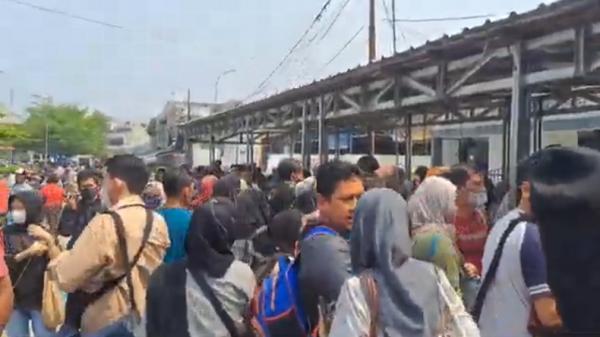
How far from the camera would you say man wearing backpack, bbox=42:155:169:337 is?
4.45m

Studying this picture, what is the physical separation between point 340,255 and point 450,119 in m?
14.5

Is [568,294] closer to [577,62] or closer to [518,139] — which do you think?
[577,62]

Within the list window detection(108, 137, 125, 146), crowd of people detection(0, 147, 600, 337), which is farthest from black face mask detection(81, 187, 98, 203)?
window detection(108, 137, 125, 146)

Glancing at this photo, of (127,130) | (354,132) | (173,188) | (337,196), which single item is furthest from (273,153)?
(127,130)

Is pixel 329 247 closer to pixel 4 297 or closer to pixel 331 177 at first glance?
pixel 331 177

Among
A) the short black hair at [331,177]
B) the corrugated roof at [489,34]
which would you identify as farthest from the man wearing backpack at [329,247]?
the corrugated roof at [489,34]

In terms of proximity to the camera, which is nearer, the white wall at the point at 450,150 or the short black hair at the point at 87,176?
the short black hair at the point at 87,176

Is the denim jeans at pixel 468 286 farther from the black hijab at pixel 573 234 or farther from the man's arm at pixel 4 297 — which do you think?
the black hijab at pixel 573 234

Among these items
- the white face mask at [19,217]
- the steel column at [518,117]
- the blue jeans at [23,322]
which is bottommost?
the blue jeans at [23,322]

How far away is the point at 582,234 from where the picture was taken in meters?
1.83

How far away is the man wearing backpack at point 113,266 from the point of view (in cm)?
445

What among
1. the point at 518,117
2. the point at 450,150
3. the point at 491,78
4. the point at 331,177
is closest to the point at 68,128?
the point at 450,150

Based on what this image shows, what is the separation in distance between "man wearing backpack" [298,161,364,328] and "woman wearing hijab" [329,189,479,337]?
0.27 m

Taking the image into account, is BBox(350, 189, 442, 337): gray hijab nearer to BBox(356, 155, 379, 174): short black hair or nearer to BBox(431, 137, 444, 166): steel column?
BBox(356, 155, 379, 174): short black hair
